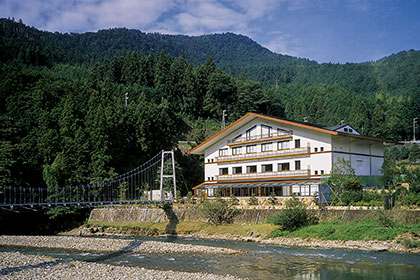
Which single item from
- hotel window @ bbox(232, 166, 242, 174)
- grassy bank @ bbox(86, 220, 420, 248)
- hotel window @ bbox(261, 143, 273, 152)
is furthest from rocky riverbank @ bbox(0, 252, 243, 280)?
hotel window @ bbox(232, 166, 242, 174)

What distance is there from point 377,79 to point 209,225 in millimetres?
106522

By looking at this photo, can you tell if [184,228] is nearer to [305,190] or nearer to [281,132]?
[305,190]

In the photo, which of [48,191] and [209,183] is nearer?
[48,191]

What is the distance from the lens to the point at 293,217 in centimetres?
2747

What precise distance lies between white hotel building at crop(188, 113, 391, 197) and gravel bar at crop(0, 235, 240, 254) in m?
12.5

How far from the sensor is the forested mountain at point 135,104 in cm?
4100

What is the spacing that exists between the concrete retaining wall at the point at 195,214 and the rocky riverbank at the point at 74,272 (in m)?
12.8

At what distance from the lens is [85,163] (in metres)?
41.2

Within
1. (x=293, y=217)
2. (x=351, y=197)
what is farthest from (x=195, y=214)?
(x=351, y=197)

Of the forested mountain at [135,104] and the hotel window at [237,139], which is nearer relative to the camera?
the forested mountain at [135,104]

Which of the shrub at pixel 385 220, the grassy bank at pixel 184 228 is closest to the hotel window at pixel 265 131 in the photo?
the grassy bank at pixel 184 228

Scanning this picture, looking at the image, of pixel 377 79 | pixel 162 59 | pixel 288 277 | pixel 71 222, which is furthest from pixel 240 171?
pixel 377 79

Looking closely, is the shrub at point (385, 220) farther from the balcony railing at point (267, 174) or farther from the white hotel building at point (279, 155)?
the balcony railing at point (267, 174)

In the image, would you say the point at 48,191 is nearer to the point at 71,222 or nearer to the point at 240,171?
the point at 71,222
